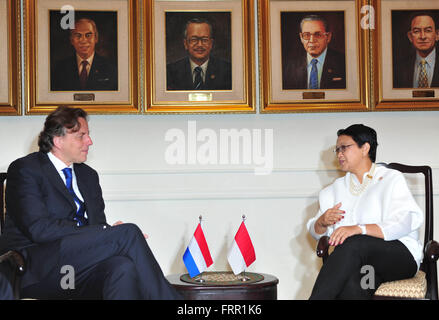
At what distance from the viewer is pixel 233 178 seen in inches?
185

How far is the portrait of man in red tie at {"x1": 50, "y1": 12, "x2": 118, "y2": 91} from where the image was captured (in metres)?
4.59

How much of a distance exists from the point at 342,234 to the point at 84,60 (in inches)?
97.7

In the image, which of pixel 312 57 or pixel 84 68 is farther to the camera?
pixel 312 57

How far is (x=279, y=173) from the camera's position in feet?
15.5

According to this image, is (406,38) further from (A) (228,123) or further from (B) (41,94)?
(B) (41,94)

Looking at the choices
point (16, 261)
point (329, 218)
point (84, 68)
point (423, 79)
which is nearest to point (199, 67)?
point (84, 68)

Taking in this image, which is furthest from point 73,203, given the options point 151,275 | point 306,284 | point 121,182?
point 306,284

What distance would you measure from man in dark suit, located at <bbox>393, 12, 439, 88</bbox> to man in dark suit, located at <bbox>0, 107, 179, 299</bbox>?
8.86 feet

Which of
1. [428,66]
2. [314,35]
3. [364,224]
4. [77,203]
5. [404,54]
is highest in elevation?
[314,35]

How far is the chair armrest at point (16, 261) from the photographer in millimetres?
3012

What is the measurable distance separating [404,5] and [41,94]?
10.0ft

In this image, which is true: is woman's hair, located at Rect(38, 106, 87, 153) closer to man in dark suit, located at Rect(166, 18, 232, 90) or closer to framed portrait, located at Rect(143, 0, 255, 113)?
framed portrait, located at Rect(143, 0, 255, 113)

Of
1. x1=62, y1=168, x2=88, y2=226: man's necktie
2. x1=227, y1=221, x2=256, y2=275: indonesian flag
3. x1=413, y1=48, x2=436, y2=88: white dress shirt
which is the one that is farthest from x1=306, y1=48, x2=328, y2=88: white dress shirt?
x1=62, y1=168, x2=88, y2=226: man's necktie

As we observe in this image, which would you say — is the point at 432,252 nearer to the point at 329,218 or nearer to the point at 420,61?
the point at 329,218
